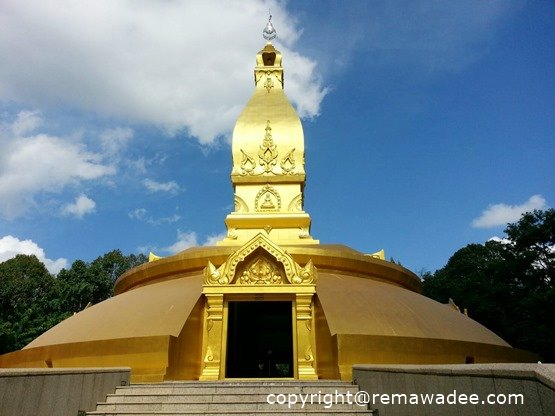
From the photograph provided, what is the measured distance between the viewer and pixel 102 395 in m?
7.16

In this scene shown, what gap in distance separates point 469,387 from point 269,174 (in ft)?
39.9

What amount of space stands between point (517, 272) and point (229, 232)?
13034 millimetres

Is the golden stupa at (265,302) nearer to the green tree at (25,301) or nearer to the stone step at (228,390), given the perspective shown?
the stone step at (228,390)

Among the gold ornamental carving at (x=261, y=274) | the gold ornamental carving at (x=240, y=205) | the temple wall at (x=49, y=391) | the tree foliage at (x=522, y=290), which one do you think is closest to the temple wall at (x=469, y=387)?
the gold ornamental carving at (x=261, y=274)

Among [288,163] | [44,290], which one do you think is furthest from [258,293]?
[44,290]

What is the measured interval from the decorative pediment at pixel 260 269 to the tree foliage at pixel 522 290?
34.4ft

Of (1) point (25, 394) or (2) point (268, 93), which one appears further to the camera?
(2) point (268, 93)

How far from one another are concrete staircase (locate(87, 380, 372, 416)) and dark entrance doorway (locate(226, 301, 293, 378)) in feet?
19.9

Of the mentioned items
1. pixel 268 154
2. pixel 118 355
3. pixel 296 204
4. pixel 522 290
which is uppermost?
pixel 268 154

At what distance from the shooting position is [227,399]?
682 cm

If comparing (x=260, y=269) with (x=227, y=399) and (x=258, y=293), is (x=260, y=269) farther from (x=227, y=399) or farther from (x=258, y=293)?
(x=227, y=399)

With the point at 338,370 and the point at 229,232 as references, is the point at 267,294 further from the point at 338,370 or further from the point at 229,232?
the point at 229,232

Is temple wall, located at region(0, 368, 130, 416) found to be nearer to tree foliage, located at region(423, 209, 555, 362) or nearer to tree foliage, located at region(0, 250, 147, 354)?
tree foliage, located at region(423, 209, 555, 362)

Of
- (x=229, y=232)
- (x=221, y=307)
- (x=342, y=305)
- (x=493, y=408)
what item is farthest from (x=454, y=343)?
(x=229, y=232)
